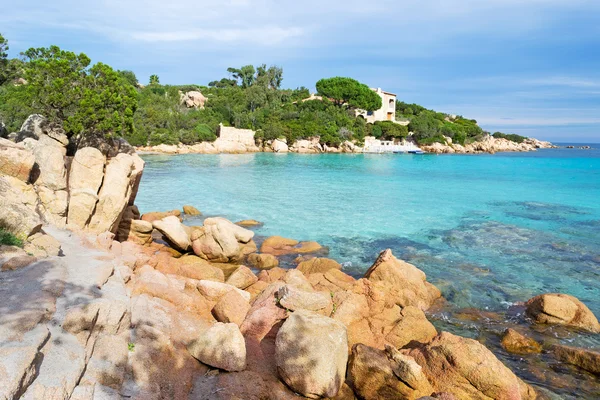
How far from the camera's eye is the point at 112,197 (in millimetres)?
12844

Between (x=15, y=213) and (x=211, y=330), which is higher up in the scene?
(x=15, y=213)

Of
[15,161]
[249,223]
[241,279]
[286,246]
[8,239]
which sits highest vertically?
[15,161]

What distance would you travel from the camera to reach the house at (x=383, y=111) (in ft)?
317

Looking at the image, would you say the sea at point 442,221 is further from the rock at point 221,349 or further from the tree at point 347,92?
the tree at point 347,92

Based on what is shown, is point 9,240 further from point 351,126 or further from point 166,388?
point 351,126

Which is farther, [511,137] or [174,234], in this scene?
[511,137]

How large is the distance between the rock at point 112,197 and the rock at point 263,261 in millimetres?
4761

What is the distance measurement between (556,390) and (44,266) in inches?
373

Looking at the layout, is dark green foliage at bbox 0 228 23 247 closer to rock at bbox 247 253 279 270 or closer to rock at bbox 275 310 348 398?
rock at bbox 275 310 348 398

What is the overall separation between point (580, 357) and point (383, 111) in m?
97.1

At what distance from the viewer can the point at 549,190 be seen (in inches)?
1465

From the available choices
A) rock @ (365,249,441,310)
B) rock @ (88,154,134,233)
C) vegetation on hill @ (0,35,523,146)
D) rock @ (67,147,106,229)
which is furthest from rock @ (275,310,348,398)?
vegetation on hill @ (0,35,523,146)

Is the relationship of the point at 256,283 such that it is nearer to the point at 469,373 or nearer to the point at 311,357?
the point at 311,357

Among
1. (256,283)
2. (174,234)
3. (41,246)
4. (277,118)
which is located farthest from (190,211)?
(277,118)
